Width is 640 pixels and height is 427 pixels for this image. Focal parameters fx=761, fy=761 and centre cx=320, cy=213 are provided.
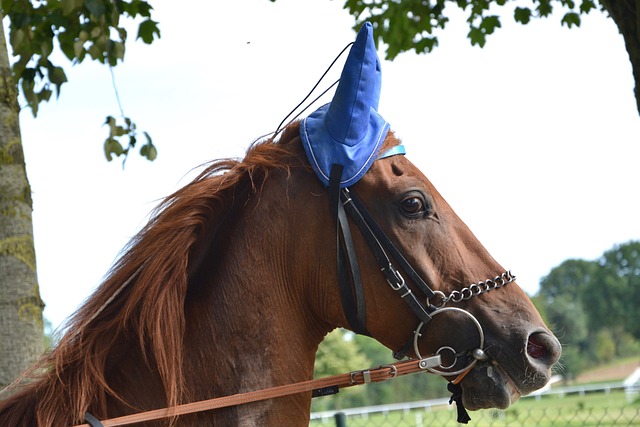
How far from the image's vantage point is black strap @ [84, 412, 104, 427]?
7.85ft

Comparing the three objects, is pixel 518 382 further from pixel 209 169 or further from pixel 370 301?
pixel 209 169

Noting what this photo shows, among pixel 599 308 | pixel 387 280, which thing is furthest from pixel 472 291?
pixel 599 308

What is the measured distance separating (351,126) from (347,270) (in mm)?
510

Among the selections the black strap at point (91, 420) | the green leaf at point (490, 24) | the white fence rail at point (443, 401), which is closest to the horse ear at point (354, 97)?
the white fence rail at point (443, 401)

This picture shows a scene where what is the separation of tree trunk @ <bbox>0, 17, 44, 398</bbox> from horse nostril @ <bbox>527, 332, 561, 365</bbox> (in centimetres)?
226

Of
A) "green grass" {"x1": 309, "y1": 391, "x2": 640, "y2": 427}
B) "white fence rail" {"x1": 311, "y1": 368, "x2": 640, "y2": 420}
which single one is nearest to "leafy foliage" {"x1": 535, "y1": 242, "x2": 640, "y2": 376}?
"white fence rail" {"x1": 311, "y1": 368, "x2": 640, "y2": 420}

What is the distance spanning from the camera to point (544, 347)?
8.55 feet

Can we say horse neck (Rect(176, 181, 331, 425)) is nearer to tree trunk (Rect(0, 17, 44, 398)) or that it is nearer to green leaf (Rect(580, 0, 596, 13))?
tree trunk (Rect(0, 17, 44, 398))

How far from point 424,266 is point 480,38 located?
543cm

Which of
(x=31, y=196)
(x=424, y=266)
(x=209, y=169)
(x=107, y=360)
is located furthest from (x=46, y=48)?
(x=424, y=266)

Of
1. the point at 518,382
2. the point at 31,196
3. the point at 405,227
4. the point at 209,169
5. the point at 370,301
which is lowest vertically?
the point at 518,382

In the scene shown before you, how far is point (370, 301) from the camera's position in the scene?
265 centimetres

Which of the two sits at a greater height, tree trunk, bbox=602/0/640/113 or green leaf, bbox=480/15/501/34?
green leaf, bbox=480/15/501/34

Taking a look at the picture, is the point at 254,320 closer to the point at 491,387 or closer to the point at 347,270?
the point at 347,270
